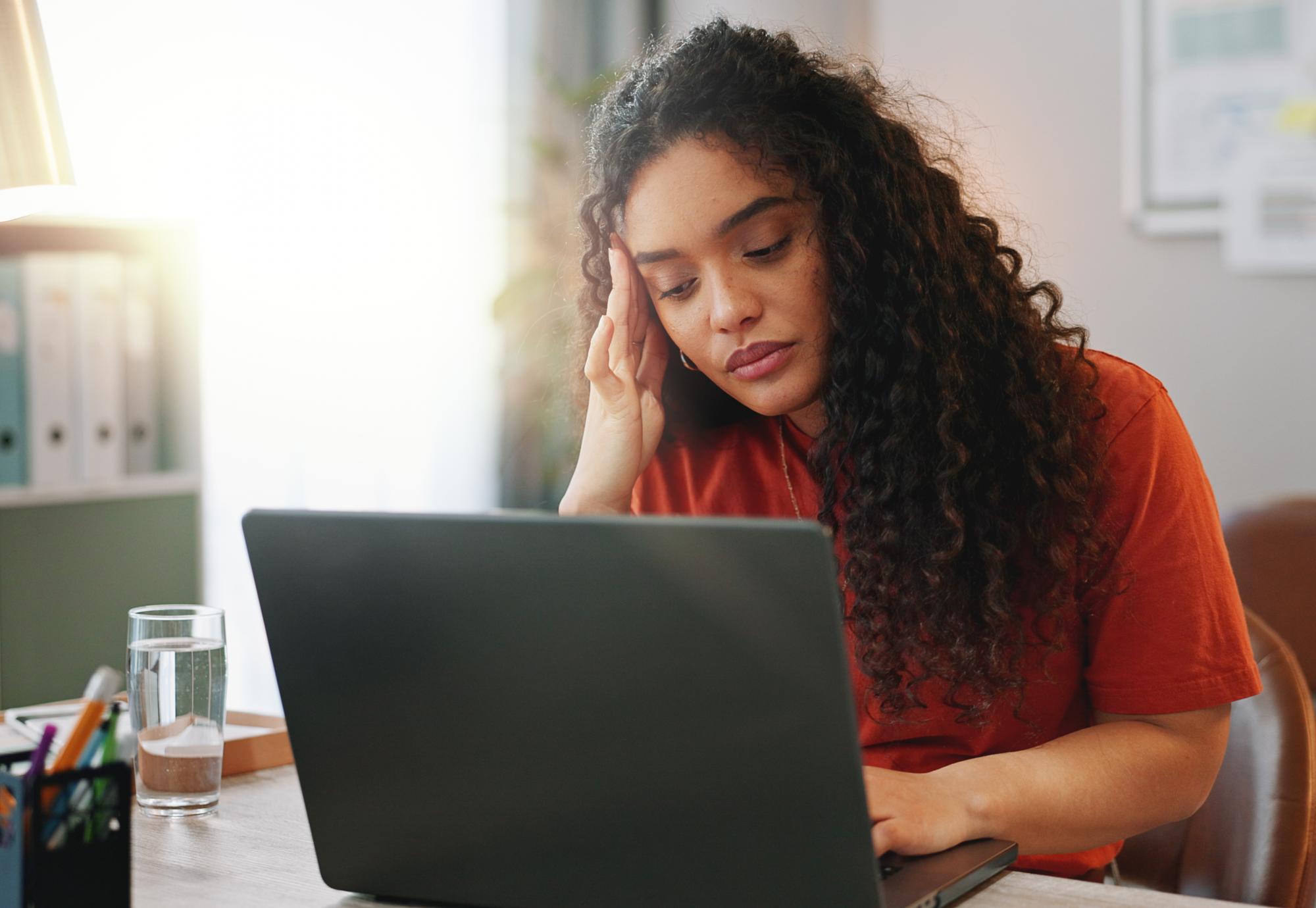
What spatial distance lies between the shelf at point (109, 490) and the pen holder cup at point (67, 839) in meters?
1.25

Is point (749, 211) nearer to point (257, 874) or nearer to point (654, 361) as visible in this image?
point (654, 361)

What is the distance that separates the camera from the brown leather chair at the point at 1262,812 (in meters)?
1.05

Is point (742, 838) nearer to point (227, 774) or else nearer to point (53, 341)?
point (227, 774)

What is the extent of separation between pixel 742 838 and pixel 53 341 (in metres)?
1.47

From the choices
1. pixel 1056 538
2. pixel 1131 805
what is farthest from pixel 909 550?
pixel 1131 805

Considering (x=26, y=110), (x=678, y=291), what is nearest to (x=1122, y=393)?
(x=678, y=291)

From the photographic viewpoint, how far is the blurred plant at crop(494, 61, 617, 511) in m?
2.66

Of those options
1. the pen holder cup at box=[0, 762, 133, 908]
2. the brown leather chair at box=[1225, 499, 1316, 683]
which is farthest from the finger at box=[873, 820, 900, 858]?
the brown leather chair at box=[1225, 499, 1316, 683]

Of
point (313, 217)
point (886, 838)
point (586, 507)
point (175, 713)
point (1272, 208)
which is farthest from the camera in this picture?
point (1272, 208)

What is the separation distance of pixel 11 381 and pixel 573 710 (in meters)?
1.38

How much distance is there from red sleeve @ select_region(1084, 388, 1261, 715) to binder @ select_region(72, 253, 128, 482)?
1385mm

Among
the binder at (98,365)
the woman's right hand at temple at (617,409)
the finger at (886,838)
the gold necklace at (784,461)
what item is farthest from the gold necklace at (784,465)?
the binder at (98,365)

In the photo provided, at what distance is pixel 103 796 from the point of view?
63 centimetres

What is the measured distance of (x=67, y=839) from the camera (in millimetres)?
630
